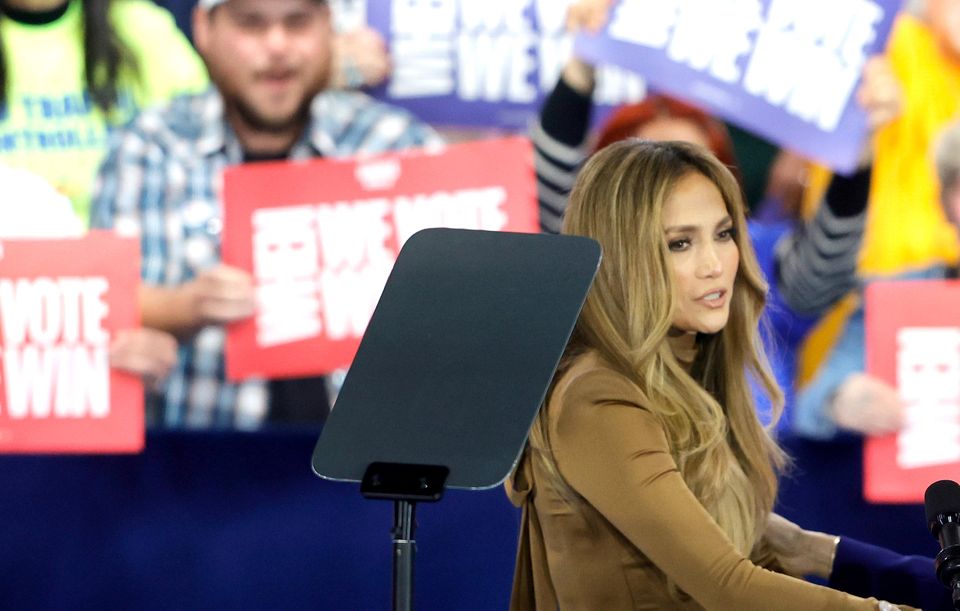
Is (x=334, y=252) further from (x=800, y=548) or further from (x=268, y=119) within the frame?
(x=800, y=548)

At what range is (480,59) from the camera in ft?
10.1

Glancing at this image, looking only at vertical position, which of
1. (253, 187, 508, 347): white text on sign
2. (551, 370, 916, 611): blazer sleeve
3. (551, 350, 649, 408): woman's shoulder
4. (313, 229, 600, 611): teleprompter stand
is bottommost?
(253, 187, 508, 347): white text on sign

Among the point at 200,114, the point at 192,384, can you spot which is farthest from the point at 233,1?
the point at 192,384

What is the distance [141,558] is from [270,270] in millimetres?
856

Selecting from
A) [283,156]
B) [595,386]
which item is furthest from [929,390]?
[595,386]

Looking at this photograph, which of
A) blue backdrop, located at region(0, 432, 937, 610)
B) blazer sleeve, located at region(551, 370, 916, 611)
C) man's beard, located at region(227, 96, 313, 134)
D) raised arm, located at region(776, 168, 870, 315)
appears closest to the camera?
blazer sleeve, located at region(551, 370, 916, 611)

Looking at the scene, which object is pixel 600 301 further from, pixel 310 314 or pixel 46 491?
pixel 46 491

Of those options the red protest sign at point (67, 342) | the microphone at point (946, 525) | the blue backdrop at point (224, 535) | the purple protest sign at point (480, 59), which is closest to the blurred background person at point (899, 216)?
the blue backdrop at point (224, 535)

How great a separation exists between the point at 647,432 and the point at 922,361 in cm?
173

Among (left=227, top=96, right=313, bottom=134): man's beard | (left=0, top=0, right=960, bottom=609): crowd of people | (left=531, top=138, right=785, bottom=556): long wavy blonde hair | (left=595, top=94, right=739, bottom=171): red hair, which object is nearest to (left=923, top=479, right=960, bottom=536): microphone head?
(left=531, top=138, right=785, bottom=556): long wavy blonde hair

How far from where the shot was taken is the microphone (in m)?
1.25

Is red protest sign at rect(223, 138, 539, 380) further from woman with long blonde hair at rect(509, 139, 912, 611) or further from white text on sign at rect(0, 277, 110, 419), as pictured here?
woman with long blonde hair at rect(509, 139, 912, 611)

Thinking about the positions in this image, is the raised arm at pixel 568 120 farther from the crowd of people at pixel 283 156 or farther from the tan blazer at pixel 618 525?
the tan blazer at pixel 618 525

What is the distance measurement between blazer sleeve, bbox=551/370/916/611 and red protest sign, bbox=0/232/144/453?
1786 mm
